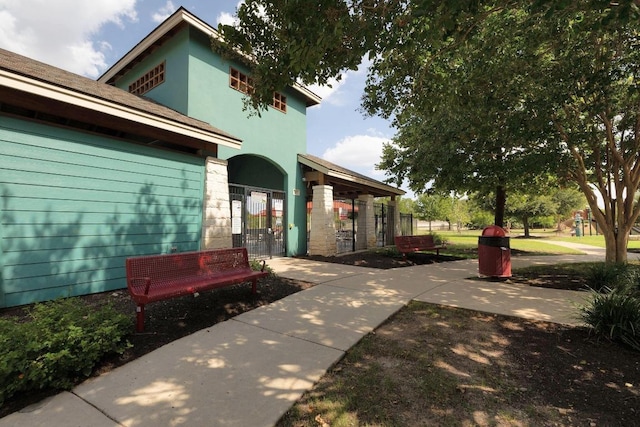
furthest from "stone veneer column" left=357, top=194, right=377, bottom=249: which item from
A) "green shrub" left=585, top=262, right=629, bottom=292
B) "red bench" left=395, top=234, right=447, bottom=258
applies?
"green shrub" left=585, top=262, right=629, bottom=292

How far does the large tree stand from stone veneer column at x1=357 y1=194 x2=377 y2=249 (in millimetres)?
5869

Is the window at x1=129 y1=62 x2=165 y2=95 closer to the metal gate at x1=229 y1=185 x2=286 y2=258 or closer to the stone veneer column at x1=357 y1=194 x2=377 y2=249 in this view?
the metal gate at x1=229 y1=185 x2=286 y2=258

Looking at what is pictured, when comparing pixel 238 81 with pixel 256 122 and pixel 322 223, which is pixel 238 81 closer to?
pixel 256 122

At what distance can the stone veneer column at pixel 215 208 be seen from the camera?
8062 mm

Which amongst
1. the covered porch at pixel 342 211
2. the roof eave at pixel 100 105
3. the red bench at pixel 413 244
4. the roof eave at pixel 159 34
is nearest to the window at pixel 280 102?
the roof eave at pixel 159 34

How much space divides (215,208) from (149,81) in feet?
19.5

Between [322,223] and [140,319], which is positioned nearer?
[140,319]

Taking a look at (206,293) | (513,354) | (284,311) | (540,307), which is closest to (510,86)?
(540,307)

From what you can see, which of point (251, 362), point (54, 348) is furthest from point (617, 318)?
point (54, 348)

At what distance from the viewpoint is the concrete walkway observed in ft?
7.82

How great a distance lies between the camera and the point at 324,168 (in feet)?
38.5

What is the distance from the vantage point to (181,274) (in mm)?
4891

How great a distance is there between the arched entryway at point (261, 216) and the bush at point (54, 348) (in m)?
6.33

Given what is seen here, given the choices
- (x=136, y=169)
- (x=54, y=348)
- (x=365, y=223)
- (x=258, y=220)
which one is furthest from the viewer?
(x=365, y=223)
